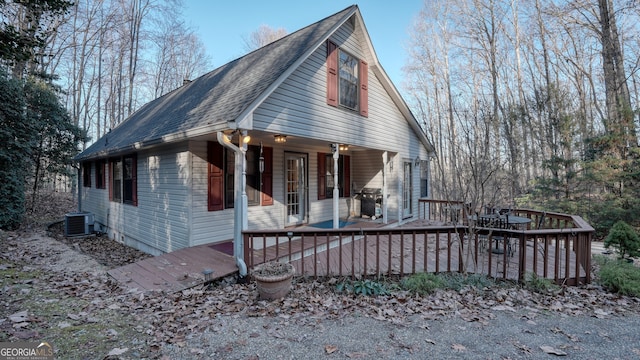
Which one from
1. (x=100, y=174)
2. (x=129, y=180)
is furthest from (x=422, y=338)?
(x=100, y=174)

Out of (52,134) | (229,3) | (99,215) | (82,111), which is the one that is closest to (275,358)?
(99,215)

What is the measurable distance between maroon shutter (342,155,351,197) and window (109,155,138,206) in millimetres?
6292

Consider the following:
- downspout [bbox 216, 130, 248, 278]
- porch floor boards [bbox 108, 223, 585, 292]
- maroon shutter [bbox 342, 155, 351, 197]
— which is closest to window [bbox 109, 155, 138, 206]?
porch floor boards [bbox 108, 223, 585, 292]

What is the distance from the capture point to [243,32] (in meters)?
23.4

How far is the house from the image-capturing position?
5.68 metres

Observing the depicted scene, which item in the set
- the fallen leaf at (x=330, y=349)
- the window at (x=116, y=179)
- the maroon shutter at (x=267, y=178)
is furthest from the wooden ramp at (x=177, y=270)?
the window at (x=116, y=179)

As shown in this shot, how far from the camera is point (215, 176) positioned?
6.40 metres

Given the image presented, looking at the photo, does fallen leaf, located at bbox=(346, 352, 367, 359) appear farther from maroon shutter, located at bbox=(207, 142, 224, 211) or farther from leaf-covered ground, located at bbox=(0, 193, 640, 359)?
maroon shutter, located at bbox=(207, 142, 224, 211)

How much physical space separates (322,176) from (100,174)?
316 inches

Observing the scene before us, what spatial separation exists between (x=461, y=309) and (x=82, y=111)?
91.0 ft

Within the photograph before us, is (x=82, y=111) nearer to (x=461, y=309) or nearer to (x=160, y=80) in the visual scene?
(x=160, y=80)

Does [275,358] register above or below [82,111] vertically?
below

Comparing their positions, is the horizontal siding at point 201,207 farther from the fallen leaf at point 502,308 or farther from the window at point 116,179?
the fallen leaf at point 502,308

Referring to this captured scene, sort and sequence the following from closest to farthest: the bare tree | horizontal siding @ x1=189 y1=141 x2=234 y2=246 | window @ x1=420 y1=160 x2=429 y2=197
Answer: horizontal siding @ x1=189 y1=141 x2=234 y2=246, window @ x1=420 y1=160 x2=429 y2=197, the bare tree
